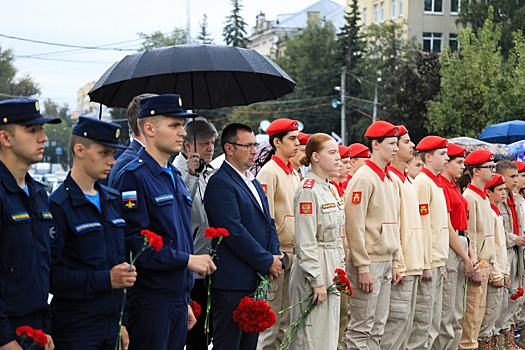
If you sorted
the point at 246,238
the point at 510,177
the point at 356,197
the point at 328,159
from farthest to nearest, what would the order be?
the point at 510,177 → the point at 356,197 → the point at 328,159 → the point at 246,238

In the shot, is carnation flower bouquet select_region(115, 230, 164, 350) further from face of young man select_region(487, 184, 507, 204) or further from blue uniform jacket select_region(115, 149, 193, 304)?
face of young man select_region(487, 184, 507, 204)

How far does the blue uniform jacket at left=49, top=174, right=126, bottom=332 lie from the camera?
505cm

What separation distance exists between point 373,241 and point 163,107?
341 centimetres

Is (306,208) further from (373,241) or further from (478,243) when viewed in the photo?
(478,243)

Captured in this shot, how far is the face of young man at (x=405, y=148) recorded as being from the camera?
363 inches

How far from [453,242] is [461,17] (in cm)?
5288

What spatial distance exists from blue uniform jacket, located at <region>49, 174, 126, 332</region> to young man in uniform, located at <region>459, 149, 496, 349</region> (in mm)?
5788

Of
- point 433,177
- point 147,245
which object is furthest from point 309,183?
A: point 147,245

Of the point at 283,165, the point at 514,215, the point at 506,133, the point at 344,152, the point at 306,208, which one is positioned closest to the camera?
the point at 306,208

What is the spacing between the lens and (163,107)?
585 centimetres

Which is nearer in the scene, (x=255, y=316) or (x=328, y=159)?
(x=255, y=316)

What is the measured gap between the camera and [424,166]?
9781mm

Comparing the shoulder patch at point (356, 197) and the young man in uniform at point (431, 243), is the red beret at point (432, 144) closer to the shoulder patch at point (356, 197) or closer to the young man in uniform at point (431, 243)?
the young man in uniform at point (431, 243)

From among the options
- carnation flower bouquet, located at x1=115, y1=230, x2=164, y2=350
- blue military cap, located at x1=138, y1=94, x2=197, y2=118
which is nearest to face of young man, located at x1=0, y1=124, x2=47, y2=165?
carnation flower bouquet, located at x1=115, y1=230, x2=164, y2=350
